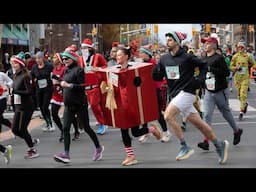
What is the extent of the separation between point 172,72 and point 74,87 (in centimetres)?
148

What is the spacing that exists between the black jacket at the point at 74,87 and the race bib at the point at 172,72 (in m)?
1.33

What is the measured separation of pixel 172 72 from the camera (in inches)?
274

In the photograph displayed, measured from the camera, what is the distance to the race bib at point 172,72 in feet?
22.7

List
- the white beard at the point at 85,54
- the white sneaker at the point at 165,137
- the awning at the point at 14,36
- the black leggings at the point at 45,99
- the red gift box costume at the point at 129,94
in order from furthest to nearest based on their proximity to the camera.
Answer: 1. the awning at the point at 14,36
2. the black leggings at the point at 45,99
3. the white beard at the point at 85,54
4. the white sneaker at the point at 165,137
5. the red gift box costume at the point at 129,94

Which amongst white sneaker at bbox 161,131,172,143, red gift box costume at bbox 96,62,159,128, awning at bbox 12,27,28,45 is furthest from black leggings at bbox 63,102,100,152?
awning at bbox 12,27,28,45

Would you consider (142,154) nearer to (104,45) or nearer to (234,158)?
(234,158)

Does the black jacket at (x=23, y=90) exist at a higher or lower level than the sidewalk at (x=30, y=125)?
higher

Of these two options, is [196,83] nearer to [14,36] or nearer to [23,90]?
[23,90]

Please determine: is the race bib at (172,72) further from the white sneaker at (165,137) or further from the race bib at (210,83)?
the white sneaker at (165,137)

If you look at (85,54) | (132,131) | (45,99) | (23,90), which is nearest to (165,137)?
(132,131)

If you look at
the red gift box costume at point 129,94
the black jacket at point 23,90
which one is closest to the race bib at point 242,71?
the red gift box costume at point 129,94

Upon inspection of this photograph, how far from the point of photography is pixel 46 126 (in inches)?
452

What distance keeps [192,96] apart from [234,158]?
1.22 metres

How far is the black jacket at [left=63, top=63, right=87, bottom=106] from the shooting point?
744cm
